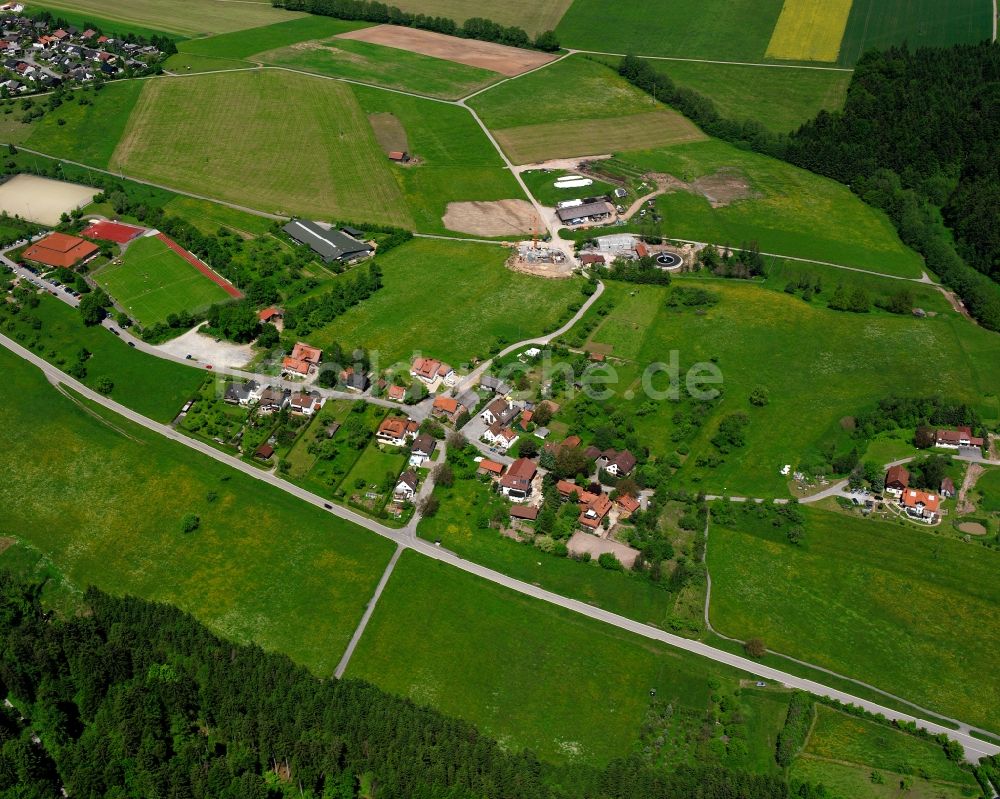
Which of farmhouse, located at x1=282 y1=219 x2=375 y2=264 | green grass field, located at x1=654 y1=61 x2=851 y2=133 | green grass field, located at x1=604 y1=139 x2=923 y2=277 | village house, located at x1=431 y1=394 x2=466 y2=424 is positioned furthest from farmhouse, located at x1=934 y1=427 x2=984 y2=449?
green grass field, located at x1=654 y1=61 x2=851 y2=133

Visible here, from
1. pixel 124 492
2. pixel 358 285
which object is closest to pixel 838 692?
pixel 124 492

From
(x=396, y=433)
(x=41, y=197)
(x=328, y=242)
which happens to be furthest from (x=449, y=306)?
(x=41, y=197)

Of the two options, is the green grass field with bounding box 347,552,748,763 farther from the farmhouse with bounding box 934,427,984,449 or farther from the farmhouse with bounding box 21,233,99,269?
the farmhouse with bounding box 21,233,99,269

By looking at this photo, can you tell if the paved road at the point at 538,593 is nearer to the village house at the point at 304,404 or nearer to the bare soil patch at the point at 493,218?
the village house at the point at 304,404

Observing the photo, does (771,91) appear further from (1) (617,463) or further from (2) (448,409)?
(1) (617,463)

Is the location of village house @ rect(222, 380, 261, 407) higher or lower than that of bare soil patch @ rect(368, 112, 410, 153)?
lower

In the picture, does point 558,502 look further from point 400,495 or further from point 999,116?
point 999,116
